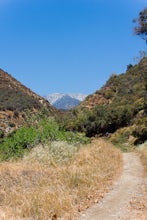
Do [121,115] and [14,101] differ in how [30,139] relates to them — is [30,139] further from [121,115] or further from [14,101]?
[14,101]

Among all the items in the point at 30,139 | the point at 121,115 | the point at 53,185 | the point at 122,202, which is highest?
the point at 121,115

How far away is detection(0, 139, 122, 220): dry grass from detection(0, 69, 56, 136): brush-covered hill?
46984mm

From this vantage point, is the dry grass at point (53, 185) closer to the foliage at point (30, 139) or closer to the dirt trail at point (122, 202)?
the dirt trail at point (122, 202)

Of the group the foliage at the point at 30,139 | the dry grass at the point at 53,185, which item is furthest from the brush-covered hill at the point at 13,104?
the dry grass at the point at 53,185

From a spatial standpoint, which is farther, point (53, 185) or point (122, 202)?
point (53, 185)

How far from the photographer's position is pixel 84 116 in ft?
160

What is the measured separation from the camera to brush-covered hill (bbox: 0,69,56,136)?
6853 cm

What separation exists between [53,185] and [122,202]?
94.0 inches

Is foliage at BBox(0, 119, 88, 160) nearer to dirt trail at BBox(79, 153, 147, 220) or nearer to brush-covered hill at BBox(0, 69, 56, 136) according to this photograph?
dirt trail at BBox(79, 153, 147, 220)

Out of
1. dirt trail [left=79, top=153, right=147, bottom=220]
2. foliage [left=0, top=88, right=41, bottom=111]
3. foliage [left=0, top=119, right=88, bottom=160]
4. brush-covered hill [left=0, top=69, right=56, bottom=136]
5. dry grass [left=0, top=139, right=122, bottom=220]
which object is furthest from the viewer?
foliage [left=0, top=88, right=41, bottom=111]

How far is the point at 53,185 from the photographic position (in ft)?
38.2

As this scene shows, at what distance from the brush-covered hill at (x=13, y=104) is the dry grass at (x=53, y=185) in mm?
46984

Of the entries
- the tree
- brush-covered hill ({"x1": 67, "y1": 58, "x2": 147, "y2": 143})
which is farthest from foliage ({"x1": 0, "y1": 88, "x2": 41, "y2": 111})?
the tree

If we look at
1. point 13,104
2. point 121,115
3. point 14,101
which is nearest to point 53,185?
point 121,115
